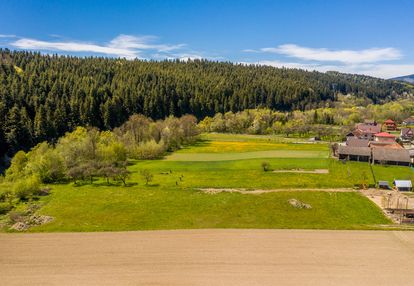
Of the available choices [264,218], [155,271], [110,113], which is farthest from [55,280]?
[110,113]

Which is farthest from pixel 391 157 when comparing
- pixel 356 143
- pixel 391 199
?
pixel 391 199

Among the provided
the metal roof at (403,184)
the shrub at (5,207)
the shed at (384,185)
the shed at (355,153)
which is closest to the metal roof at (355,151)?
the shed at (355,153)

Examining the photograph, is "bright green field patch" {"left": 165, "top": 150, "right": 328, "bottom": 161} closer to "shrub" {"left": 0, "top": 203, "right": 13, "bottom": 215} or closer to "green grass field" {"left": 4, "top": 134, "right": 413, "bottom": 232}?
"green grass field" {"left": 4, "top": 134, "right": 413, "bottom": 232}

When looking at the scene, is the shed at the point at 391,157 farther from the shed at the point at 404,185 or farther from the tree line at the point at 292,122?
the tree line at the point at 292,122

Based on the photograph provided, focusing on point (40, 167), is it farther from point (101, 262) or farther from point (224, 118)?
point (224, 118)

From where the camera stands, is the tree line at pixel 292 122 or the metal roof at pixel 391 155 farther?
the tree line at pixel 292 122
